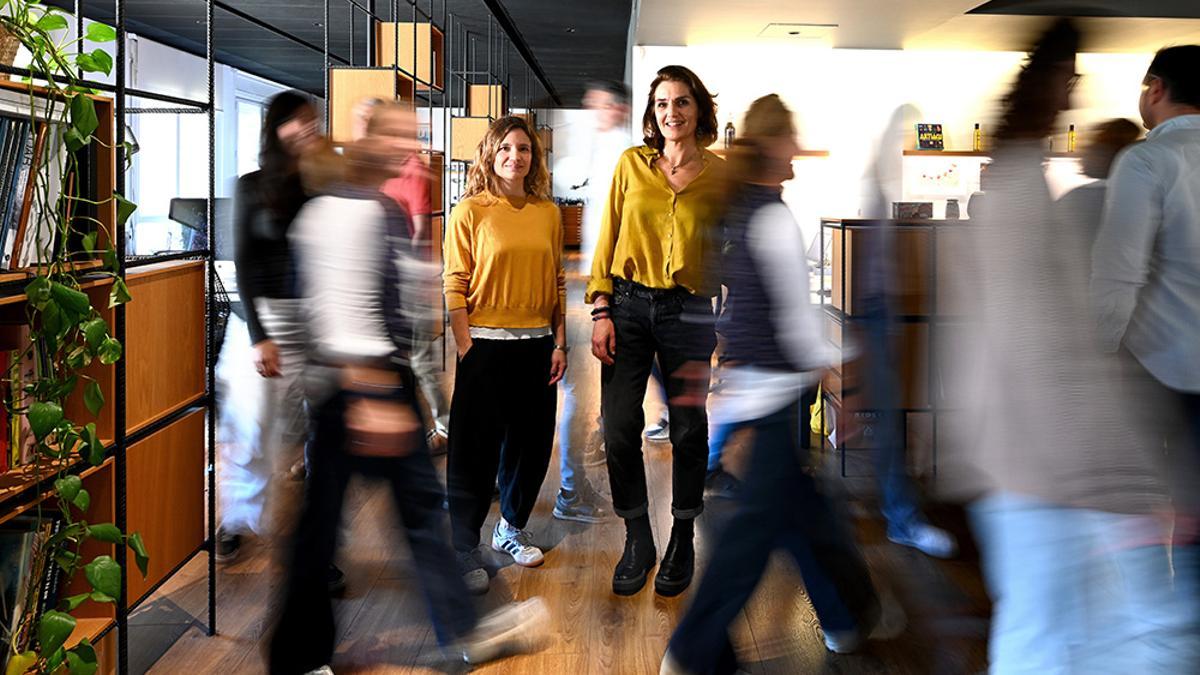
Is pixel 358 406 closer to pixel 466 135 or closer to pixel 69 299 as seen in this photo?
pixel 69 299

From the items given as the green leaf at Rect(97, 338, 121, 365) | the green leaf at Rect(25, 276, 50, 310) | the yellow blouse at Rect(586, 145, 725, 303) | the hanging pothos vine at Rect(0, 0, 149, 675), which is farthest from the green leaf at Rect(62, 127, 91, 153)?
the yellow blouse at Rect(586, 145, 725, 303)

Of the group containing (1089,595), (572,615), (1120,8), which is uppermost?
(1120,8)

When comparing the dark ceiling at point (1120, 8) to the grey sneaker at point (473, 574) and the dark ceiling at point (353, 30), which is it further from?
the grey sneaker at point (473, 574)

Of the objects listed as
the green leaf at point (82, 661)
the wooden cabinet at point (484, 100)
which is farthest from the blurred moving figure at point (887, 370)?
the wooden cabinet at point (484, 100)

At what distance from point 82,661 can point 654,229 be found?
72.2 inches

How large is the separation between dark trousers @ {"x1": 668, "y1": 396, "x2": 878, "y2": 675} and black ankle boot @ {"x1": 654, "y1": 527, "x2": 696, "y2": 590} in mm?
706

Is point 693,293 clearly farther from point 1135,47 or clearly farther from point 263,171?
point 1135,47

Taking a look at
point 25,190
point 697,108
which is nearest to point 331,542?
point 25,190

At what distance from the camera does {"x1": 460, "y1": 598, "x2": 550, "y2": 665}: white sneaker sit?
9.26 feet

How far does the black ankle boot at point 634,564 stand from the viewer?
336cm

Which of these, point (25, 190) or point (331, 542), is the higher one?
point (25, 190)

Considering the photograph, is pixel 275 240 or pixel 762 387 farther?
pixel 275 240

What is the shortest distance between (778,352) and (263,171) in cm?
175

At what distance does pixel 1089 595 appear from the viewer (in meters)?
1.63
